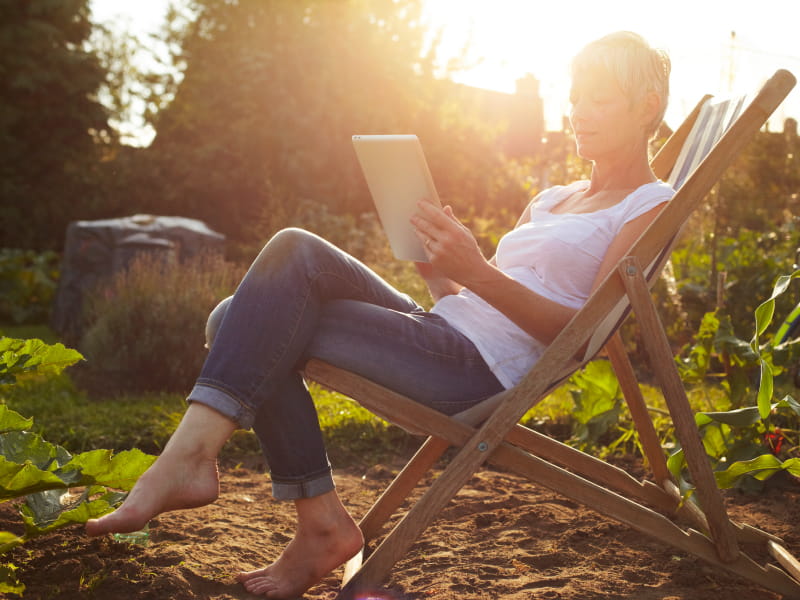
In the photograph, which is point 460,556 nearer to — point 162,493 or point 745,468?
point 745,468

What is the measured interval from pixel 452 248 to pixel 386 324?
252 mm

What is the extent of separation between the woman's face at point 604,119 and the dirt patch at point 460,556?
47.6 inches

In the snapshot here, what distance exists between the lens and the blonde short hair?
223 cm

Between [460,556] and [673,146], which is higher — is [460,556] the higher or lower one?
the lower one

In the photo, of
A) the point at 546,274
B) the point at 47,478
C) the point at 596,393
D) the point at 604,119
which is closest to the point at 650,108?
the point at 604,119

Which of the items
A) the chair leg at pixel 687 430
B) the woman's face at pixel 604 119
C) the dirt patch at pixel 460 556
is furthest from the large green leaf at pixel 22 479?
the woman's face at pixel 604 119

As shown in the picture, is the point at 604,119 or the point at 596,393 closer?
the point at 604,119

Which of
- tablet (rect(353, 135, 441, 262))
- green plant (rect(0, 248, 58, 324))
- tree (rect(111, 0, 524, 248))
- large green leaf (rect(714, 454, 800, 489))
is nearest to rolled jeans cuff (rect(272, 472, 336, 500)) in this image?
tablet (rect(353, 135, 441, 262))

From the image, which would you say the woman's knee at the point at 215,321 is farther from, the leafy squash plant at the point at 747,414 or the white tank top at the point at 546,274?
the leafy squash plant at the point at 747,414

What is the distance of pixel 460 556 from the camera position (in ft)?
8.07

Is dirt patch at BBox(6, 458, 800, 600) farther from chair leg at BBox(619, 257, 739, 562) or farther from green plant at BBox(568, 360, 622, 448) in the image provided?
green plant at BBox(568, 360, 622, 448)

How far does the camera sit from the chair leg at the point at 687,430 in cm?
198

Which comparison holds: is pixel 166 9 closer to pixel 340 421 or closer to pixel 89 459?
pixel 340 421

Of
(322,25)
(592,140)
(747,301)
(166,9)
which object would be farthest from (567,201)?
(166,9)
